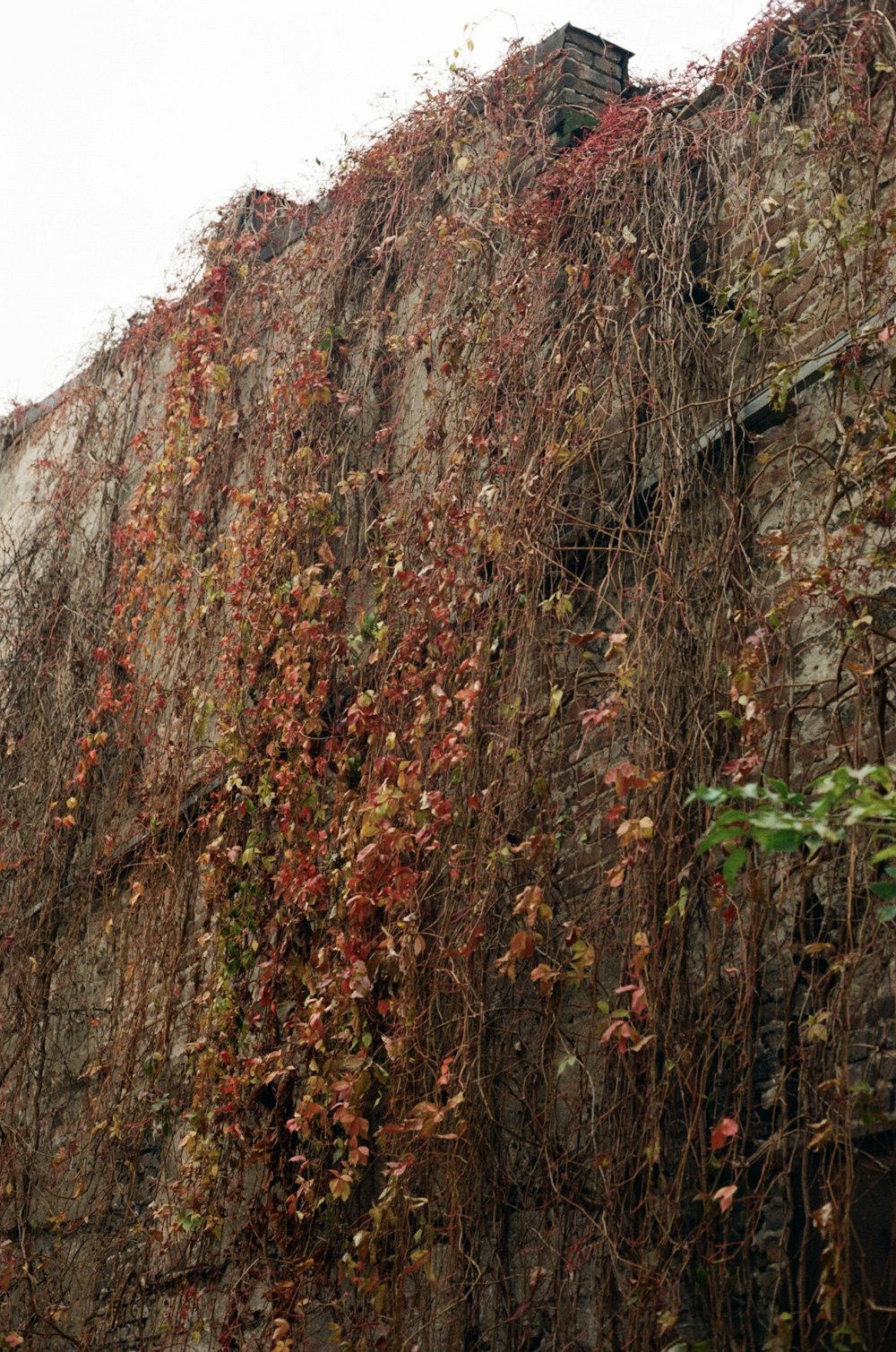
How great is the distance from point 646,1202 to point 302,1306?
1354mm

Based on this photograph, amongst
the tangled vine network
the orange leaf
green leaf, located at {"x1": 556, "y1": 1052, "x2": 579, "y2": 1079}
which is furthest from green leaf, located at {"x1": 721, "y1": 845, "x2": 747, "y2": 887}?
green leaf, located at {"x1": 556, "y1": 1052, "x2": 579, "y2": 1079}

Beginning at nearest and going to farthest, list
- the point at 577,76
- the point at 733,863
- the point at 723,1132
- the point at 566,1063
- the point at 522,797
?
the point at 733,863 → the point at 723,1132 → the point at 566,1063 → the point at 522,797 → the point at 577,76

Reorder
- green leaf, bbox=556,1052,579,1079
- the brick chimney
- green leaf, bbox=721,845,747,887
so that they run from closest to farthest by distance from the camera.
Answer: green leaf, bbox=721,845,747,887 < green leaf, bbox=556,1052,579,1079 < the brick chimney

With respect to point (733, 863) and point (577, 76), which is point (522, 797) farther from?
point (577, 76)

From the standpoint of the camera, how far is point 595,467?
13.8 ft

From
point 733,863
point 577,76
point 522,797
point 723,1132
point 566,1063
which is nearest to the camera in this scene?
point 733,863

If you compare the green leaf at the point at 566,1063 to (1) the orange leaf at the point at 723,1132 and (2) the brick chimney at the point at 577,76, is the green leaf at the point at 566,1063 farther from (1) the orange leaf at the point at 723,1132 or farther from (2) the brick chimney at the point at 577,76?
(2) the brick chimney at the point at 577,76

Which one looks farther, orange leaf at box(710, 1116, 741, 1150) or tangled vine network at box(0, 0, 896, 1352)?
tangled vine network at box(0, 0, 896, 1352)

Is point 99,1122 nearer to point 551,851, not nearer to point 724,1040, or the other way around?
point 551,851

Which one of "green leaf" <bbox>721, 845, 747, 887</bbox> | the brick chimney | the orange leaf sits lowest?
the orange leaf

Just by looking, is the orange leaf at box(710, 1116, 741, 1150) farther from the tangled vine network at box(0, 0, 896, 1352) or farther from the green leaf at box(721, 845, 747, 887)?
→ the green leaf at box(721, 845, 747, 887)

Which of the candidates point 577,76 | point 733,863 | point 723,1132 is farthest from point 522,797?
point 577,76

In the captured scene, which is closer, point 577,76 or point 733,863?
point 733,863

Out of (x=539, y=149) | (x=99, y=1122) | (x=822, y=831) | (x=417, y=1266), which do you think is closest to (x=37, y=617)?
(x=99, y=1122)
